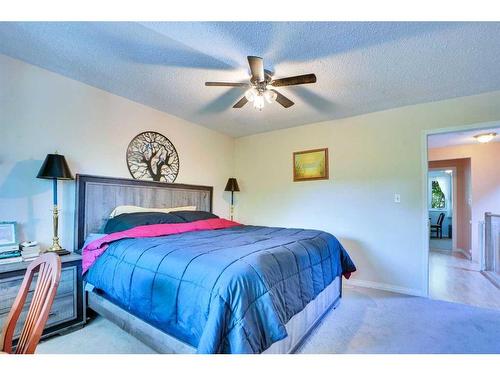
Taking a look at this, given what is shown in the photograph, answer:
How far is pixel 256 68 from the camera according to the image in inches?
71.0

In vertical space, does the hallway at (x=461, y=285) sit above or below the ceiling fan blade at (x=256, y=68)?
below

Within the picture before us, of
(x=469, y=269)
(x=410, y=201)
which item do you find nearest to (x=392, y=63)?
(x=410, y=201)

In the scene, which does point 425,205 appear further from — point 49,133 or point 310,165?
point 49,133

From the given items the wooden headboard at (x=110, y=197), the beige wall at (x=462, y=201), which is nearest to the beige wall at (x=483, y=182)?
the beige wall at (x=462, y=201)

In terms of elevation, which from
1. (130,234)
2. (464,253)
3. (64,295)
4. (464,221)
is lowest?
(464,253)

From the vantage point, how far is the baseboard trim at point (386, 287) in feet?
9.57

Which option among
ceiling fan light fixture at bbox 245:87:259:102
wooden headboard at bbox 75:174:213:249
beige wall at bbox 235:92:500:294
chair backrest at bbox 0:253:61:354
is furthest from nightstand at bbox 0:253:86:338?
beige wall at bbox 235:92:500:294

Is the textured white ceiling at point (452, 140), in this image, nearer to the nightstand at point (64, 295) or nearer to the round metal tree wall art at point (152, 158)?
the round metal tree wall art at point (152, 158)

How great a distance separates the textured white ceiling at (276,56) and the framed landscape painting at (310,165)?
0.89m

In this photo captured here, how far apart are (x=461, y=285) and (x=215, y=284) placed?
366 cm

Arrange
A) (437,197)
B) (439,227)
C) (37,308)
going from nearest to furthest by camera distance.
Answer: (37,308) < (439,227) < (437,197)

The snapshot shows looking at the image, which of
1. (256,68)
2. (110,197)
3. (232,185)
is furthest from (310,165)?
(110,197)

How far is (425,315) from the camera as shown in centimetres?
240

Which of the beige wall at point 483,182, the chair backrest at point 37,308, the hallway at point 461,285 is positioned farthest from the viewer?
the beige wall at point 483,182
